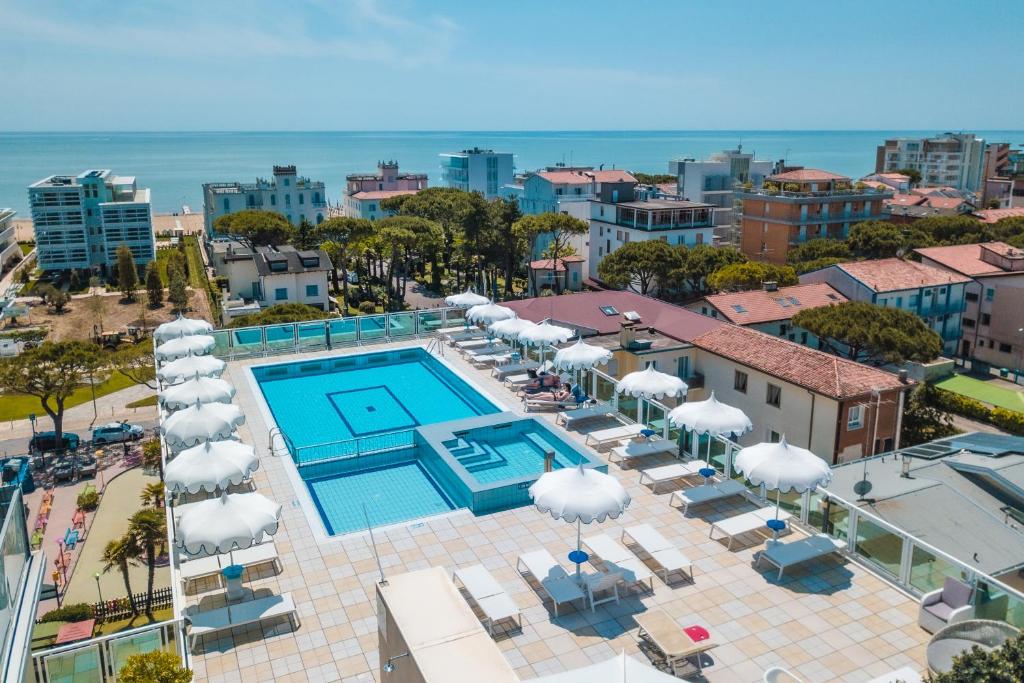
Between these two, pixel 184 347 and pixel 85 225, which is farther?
pixel 85 225

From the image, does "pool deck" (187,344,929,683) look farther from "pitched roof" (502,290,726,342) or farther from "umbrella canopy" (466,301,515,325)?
"pitched roof" (502,290,726,342)

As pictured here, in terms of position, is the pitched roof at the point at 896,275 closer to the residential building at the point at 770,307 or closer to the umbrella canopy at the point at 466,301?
the residential building at the point at 770,307

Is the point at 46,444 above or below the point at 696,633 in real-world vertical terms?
below

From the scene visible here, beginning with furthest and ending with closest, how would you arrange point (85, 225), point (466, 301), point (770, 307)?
point (85, 225)
point (770, 307)
point (466, 301)

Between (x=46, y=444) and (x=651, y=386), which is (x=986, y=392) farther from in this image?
(x=46, y=444)

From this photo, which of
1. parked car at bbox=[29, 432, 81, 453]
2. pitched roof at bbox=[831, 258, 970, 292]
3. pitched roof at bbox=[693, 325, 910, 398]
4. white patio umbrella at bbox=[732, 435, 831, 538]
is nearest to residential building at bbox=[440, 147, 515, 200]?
pitched roof at bbox=[831, 258, 970, 292]

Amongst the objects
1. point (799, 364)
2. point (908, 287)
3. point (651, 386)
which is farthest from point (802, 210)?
point (651, 386)

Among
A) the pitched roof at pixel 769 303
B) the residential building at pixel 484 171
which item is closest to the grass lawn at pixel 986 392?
the pitched roof at pixel 769 303
